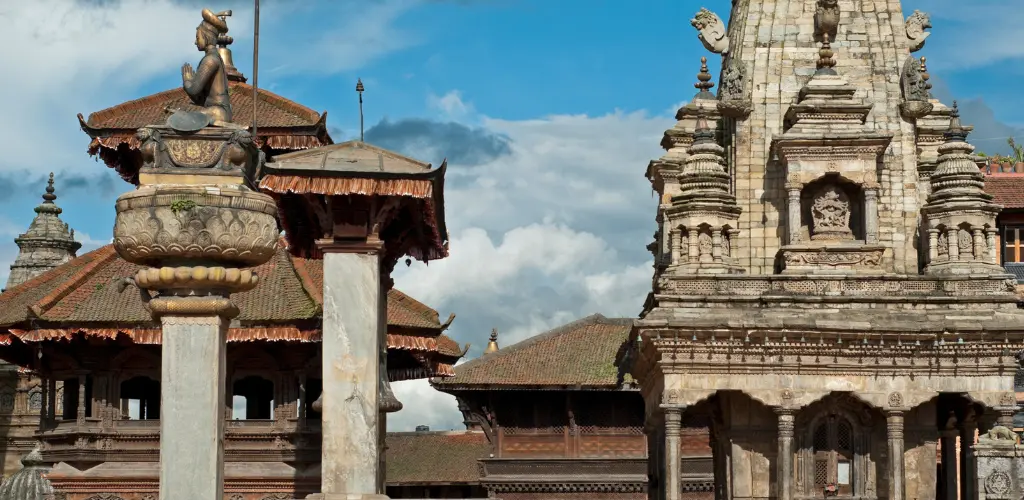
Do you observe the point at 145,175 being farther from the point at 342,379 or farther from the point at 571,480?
the point at 571,480

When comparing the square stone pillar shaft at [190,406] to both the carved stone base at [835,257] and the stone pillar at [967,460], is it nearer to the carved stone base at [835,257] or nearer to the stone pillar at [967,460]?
the stone pillar at [967,460]

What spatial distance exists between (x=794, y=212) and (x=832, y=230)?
0.94m

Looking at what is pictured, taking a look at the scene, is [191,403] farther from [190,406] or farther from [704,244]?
[704,244]

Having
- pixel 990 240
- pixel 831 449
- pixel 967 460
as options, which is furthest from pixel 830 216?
pixel 967 460

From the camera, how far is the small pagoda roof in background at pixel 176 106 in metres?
35.6

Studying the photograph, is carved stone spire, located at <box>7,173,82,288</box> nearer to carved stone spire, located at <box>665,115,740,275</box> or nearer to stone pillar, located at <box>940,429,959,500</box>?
carved stone spire, located at <box>665,115,740,275</box>

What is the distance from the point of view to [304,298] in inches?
1309

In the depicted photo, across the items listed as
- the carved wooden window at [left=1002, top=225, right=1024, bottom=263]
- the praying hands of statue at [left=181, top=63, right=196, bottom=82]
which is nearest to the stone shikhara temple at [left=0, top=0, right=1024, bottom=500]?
the praying hands of statue at [left=181, top=63, right=196, bottom=82]

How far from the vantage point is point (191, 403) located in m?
15.5

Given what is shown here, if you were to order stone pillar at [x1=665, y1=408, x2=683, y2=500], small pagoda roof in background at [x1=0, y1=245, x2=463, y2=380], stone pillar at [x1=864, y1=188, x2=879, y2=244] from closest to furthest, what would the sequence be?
small pagoda roof in background at [x1=0, y1=245, x2=463, y2=380], stone pillar at [x1=665, y1=408, x2=683, y2=500], stone pillar at [x1=864, y1=188, x2=879, y2=244]

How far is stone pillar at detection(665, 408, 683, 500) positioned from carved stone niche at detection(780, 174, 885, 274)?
13.3ft

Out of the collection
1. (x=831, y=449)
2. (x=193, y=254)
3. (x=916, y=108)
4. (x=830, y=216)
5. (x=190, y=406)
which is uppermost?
(x=916, y=108)

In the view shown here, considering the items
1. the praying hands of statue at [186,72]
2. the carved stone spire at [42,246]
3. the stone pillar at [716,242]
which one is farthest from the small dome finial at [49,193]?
the praying hands of statue at [186,72]

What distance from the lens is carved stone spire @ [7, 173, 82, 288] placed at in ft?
178
